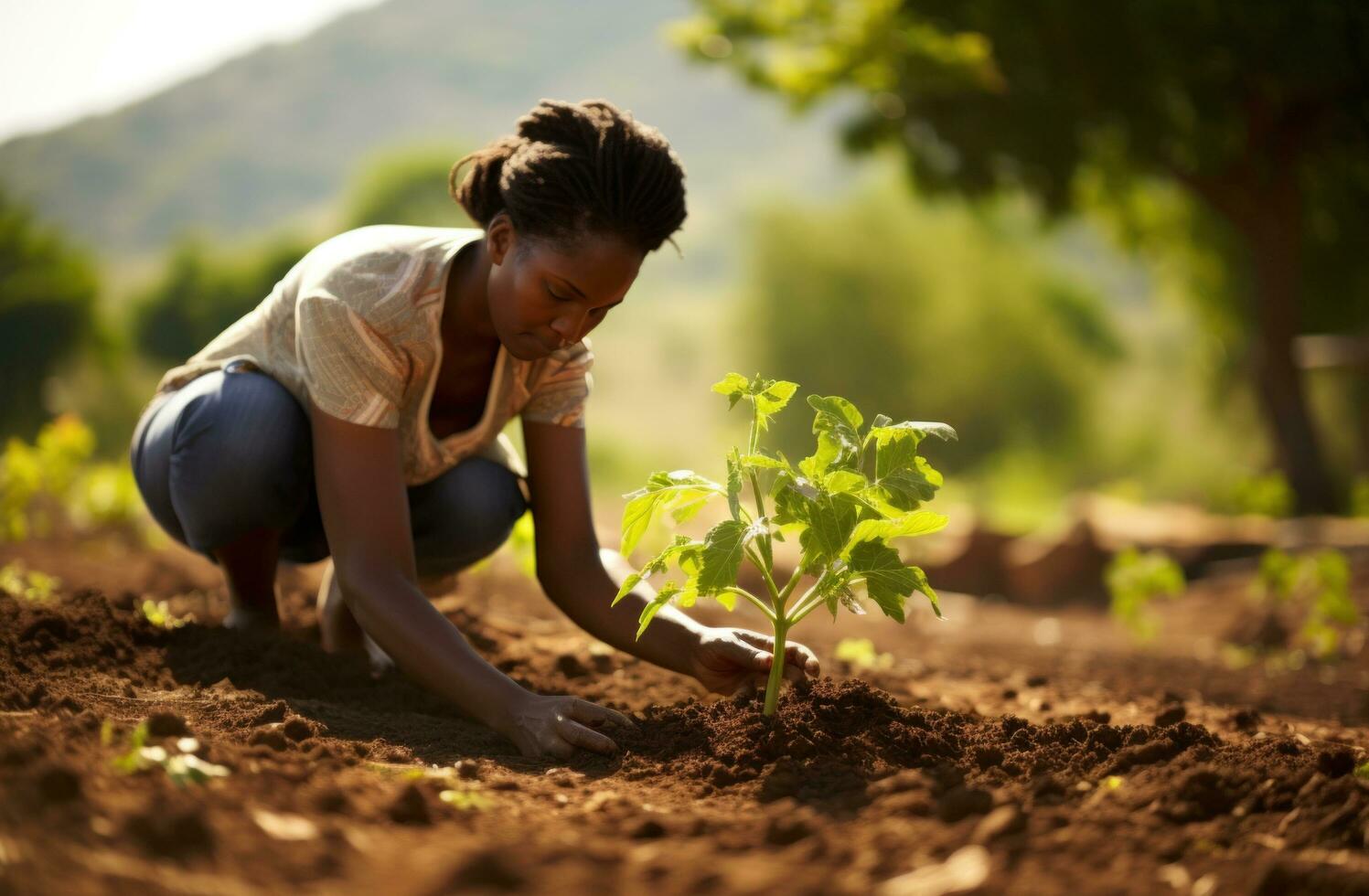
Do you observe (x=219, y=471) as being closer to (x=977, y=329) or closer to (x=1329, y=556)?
(x=1329, y=556)

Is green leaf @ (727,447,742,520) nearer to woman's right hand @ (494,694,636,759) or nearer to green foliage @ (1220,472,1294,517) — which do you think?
woman's right hand @ (494,694,636,759)

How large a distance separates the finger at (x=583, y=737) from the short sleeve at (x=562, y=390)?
839 millimetres

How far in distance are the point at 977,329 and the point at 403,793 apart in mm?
19364

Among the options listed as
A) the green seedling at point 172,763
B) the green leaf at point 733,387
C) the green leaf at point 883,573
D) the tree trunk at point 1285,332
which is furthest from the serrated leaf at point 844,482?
the tree trunk at point 1285,332

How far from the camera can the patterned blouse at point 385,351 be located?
8.07 ft

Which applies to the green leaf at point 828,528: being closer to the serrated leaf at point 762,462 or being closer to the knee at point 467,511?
the serrated leaf at point 762,462

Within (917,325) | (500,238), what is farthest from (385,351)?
(917,325)

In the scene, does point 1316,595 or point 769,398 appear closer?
point 769,398

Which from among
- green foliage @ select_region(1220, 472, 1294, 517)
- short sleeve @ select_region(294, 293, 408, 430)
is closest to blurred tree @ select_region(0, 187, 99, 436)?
green foliage @ select_region(1220, 472, 1294, 517)

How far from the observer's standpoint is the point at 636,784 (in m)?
1.99

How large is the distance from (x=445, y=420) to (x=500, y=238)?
1.99ft

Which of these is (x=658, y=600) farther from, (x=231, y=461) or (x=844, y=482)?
(x=231, y=461)

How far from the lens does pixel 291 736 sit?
2.06 m

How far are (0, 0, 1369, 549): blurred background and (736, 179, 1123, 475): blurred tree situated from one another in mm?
51
